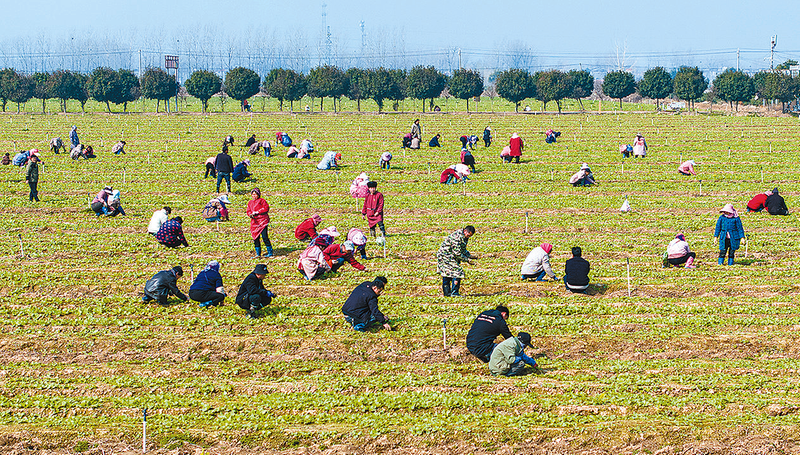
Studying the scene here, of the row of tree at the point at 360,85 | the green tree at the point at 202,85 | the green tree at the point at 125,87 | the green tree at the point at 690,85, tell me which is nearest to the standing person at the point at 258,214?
the row of tree at the point at 360,85

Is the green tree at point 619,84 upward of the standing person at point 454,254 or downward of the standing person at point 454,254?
upward

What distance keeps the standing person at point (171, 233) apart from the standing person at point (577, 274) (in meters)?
13.2

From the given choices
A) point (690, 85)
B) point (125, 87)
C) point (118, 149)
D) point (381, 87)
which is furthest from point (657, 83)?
point (118, 149)

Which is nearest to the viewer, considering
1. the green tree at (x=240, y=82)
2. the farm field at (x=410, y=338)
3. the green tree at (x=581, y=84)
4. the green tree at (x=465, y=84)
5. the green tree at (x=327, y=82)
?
the farm field at (x=410, y=338)

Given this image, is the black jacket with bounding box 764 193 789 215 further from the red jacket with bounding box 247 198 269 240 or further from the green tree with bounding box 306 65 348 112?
the green tree with bounding box 306 65 348 112

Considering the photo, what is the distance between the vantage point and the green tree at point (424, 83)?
103938 millimetres

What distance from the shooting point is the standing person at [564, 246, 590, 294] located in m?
19.9

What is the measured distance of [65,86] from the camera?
3944 inches

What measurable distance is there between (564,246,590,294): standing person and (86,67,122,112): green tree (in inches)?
3583

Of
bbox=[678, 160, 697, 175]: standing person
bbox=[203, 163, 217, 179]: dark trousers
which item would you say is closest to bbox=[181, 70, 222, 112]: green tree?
bbox=[203, 163, 217, 179]: dark trousers

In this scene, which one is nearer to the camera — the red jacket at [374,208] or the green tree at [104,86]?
the red jacket at [374,208]

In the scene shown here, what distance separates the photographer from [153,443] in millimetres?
12117

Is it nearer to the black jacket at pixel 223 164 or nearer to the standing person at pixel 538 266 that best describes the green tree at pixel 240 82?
the black jacket at pixel 223 164

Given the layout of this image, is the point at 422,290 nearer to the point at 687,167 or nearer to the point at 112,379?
the point at 112,379
